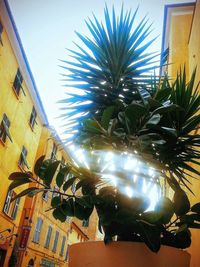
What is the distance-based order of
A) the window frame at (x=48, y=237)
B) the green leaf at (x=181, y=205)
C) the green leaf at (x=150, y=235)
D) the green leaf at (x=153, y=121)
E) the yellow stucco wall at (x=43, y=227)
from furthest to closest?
the window frame at (x=48, y=237) < the yellow stucco wall at (x=43, y=227) < the green leaf at (x=181, y=205) < the green leaf at (x=153, y=121) < the green leaf at (x=150, y=235)

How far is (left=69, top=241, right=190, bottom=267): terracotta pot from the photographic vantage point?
1664 millimetres

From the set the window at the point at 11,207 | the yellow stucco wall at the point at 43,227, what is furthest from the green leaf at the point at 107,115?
the yellow stucco wall at the point at 43,227

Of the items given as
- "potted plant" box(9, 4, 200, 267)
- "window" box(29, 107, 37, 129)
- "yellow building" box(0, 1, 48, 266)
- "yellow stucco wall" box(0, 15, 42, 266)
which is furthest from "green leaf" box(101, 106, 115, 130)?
"window" box(29, 107, 37, 129)

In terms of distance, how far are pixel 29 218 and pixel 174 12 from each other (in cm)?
1450

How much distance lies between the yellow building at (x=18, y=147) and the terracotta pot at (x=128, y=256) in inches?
372

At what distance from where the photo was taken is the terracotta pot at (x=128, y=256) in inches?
65.5

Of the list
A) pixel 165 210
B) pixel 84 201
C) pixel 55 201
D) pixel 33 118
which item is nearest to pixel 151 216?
pixel 165 210

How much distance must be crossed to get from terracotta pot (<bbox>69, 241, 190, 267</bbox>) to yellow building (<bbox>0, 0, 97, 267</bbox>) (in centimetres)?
945

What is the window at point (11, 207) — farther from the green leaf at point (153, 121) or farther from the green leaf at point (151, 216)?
the green leaf at point (153, 121)

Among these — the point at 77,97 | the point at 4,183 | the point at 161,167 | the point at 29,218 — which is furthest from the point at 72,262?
the point at 29,218

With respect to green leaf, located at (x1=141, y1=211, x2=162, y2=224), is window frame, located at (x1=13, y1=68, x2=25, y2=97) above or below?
above

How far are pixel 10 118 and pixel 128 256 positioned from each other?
1428 cm

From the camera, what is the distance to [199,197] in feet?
11.8

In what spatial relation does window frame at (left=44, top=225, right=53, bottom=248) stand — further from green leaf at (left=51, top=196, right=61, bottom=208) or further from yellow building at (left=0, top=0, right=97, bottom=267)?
green leaf at (left=51, top=196, right=61, bottom=208)
